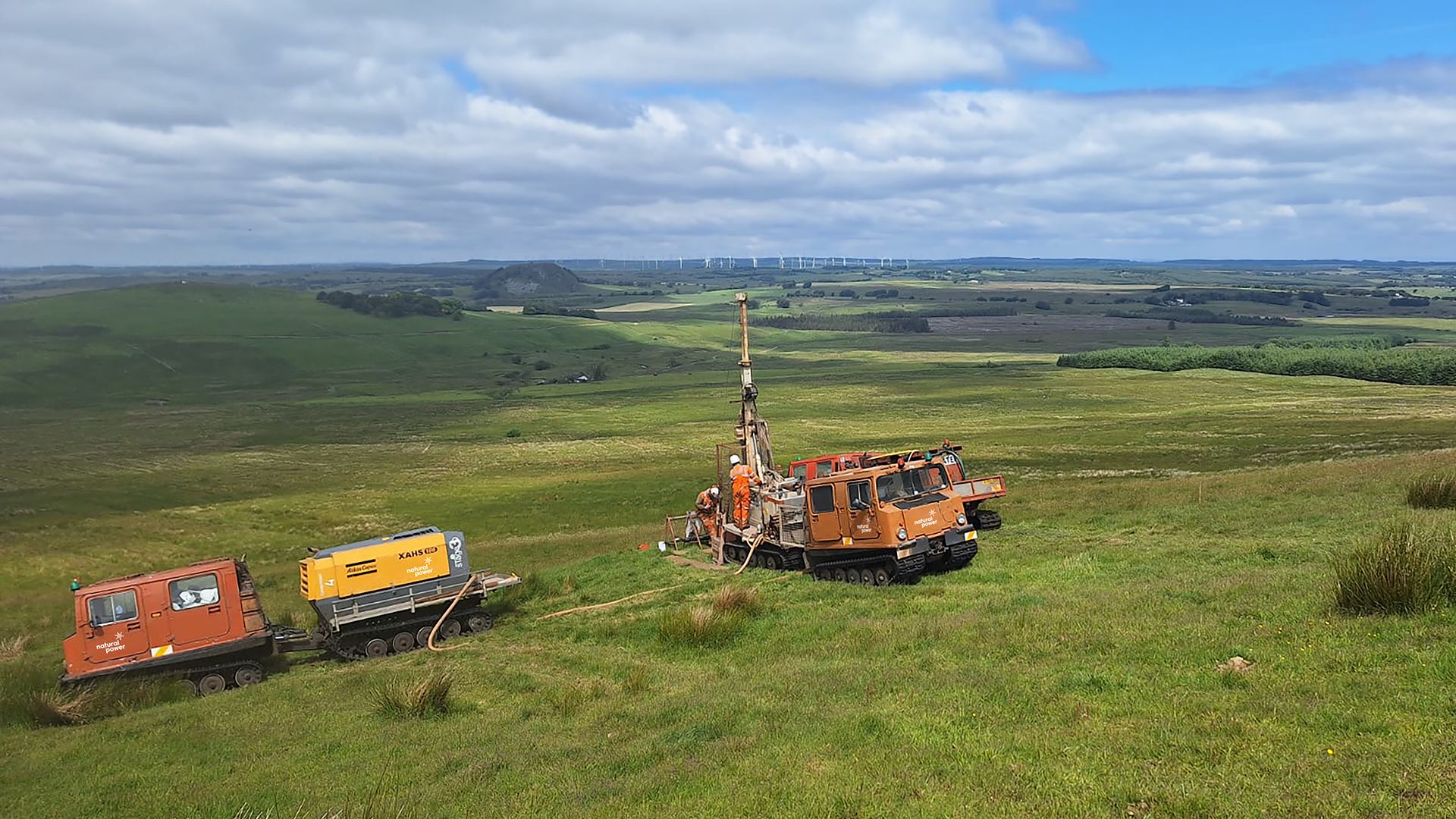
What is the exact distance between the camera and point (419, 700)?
54.3ft

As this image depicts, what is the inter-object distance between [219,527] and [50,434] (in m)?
62.1

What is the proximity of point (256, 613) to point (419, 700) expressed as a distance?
926 cm

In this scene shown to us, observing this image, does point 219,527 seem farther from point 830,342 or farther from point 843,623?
point 830,342

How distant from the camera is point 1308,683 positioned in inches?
411

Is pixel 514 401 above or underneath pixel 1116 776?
underneath

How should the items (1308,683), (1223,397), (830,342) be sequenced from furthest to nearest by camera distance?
Answer: (830,342) → (1223,397) → (1308,683)

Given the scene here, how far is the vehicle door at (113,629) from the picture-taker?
2188 centimetres

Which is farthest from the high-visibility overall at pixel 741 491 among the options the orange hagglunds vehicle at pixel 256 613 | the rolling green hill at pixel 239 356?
the rolling green hill at pixel 239 356

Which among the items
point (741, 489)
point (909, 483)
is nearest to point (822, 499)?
point (909, 483)

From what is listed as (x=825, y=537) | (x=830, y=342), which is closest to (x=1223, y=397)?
(x=825, y=537)

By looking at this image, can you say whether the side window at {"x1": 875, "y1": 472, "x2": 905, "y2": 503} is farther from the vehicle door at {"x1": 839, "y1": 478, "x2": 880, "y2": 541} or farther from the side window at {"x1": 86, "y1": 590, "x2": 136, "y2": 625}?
the side window at {"x1": 86, "y1": 590, "x2": 136, "y2": 625}

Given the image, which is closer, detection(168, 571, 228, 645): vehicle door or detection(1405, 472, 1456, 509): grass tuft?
detection(1405, 472, 1456, 509): grass tuft

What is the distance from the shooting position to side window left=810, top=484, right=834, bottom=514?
24656mm

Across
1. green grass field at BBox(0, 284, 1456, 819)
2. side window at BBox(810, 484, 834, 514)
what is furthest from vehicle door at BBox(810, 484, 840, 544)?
green grass field at BBox(0, 284, 1456, 819)
